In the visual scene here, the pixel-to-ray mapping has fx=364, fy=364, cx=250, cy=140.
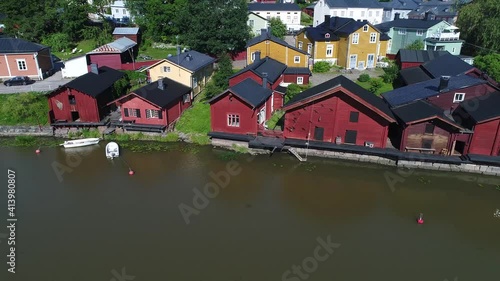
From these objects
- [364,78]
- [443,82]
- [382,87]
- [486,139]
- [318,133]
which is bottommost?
[382,87]

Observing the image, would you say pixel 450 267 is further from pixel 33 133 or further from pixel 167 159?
pixel 33 133

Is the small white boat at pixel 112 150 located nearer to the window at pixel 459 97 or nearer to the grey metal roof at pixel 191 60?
the grey metal roof at pixel 191 60

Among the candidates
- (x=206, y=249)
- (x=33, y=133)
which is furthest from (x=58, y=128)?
(x=206, y=249)

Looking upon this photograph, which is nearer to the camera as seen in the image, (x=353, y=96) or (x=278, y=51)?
(x=353, y=96)

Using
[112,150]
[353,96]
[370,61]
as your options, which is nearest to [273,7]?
[370,61]

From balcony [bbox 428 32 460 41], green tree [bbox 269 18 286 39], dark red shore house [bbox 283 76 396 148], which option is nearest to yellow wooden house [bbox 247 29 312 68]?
dark red shore house [bbox 283 76 396 148]

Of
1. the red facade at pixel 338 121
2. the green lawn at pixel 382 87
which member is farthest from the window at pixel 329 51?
the red facade at pixel 338 121

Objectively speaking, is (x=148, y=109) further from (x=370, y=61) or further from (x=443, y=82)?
(x=370, y=61)
